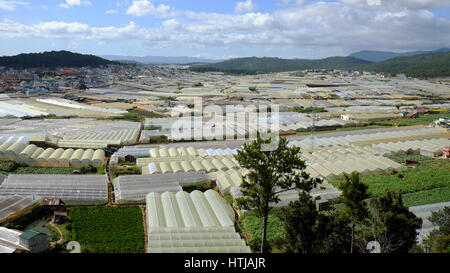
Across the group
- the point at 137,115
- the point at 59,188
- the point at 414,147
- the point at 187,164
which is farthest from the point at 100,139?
the point at 414,147

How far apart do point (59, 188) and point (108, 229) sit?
163 inches

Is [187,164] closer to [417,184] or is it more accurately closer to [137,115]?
[417,184]

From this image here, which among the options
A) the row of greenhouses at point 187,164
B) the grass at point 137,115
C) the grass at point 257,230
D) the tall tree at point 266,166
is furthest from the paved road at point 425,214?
the grass at point 137,115

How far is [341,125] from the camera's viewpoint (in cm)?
3059

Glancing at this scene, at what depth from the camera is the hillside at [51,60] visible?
275 feet

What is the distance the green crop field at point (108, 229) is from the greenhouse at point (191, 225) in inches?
24.3

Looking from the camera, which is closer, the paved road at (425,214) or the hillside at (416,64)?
the paved road at (425,214)

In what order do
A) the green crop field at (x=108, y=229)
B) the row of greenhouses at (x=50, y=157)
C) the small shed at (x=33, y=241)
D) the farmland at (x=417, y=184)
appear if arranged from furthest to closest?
the row of greenhouses at (x=50, y=157) < the farmland at (x=417, y=184) < the green crop field at (x=108, y=229) < the small shed at (x=33, y=241)

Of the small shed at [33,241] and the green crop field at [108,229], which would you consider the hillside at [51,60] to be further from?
the small shed at [33,241]

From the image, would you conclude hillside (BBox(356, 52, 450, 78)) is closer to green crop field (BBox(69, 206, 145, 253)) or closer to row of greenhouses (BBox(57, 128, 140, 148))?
row of greenhouses (BBox(57, 128, 140, 148))

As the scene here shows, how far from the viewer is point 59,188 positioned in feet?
43.9
